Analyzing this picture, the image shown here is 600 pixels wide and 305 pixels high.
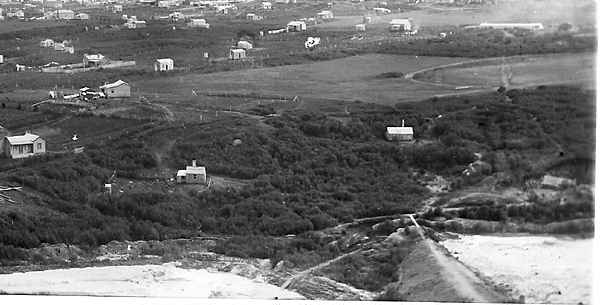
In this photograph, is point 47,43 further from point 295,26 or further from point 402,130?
point 402,130

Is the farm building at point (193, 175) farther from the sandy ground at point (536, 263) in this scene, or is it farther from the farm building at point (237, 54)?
A: the sandy ground at point (536, 263)

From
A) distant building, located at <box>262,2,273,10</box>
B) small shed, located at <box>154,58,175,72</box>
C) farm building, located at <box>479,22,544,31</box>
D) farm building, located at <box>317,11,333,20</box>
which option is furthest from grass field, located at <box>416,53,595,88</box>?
small shed, located at <box>154,58,175,72</box>

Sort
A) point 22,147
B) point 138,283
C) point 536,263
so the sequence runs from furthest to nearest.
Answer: point 22,147 < point 138,283 < point 536,263

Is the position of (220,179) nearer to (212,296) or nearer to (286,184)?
(286,184)

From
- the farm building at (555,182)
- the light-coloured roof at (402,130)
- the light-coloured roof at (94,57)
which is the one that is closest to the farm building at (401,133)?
the light-coloured roof at (402,130)

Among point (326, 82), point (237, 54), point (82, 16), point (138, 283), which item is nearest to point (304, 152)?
point (326, 82)

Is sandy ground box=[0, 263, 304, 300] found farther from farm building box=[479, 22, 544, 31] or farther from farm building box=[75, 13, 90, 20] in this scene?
farm building box=[479, 22, 544, 31]
